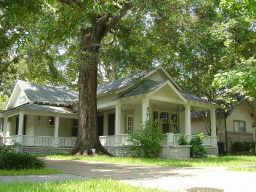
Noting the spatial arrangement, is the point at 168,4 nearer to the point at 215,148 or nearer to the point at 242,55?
the point at 242,55

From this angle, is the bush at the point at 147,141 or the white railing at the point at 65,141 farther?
the white railing at the point at 65,141

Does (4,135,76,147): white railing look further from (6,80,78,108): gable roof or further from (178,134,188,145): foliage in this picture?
(178,134,188,145): foliage

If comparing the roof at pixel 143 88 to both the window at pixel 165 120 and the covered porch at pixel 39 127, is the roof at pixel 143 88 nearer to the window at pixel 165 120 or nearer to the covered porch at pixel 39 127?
the window at pixel 165 120

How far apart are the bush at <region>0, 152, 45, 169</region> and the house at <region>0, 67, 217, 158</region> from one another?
896 centimetres

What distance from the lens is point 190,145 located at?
16500mm

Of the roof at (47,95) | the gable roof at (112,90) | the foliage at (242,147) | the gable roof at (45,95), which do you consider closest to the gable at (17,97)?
the gable roof at (45,95)

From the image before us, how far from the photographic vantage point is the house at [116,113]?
60.3 ft

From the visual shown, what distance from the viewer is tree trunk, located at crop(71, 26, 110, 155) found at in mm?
16688

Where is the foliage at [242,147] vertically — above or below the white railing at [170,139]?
below

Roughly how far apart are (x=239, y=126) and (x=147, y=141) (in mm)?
14774

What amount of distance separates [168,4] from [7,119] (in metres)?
17.2

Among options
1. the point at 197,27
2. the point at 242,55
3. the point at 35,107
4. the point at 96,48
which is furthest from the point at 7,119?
the point at 242,55

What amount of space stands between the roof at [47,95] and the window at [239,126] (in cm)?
1473

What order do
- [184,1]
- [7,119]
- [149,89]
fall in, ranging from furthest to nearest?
[7,119]
[149,89]
[184,1]
